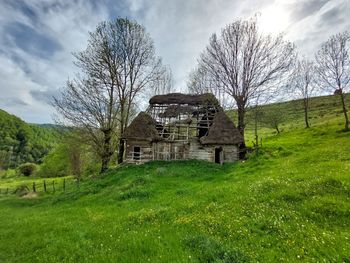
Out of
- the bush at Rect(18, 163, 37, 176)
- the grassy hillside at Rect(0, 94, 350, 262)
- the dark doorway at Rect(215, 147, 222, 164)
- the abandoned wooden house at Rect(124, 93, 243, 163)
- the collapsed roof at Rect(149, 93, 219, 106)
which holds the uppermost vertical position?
the collapsed roof at Rect(149, 93, 219, 106)

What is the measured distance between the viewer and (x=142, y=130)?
107ft

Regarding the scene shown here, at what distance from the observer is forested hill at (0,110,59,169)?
128 meters

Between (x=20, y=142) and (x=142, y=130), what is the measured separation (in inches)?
5664

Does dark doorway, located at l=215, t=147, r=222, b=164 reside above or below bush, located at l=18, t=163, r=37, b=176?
above

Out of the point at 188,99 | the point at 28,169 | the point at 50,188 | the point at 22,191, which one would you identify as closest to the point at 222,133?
the point at 188,99

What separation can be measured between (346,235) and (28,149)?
15822 centimetres

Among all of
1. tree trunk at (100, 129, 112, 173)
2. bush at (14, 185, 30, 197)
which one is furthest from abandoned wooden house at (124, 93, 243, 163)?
bush at (14, 185, 30, 197)

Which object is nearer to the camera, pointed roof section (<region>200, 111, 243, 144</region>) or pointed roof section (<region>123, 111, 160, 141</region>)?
pointed roof section (<region>200, 111, 243, 144</region>)

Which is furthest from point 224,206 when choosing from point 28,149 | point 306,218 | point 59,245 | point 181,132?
point 28,149

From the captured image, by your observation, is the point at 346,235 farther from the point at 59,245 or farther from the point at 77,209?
the point at 77,209

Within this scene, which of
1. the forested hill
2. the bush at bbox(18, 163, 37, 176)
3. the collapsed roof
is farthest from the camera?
the forested hill

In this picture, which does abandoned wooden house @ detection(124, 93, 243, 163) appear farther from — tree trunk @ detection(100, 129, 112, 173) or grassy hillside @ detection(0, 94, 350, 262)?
grassy hillside @ detection(0, 94, 350, 262)

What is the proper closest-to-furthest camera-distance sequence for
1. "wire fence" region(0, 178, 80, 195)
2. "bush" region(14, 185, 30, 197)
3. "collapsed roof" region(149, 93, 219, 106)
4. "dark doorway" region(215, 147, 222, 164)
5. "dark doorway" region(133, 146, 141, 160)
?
"wire fence" region(0, 178, 80, 195)
"bush" region(14, 185, 30, 197)
"dark doorway" region(215, 147, 222, 164)
"dark doorway" region(133, 146, 141, 160)
"collapsed roof" region(149, 93, 219, 106)

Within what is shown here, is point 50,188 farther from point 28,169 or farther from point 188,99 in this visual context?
point 28,169
